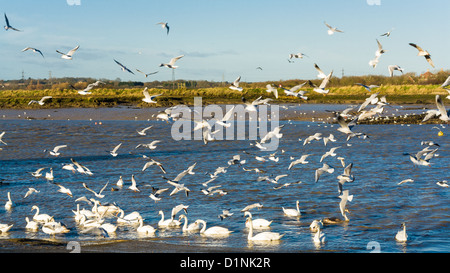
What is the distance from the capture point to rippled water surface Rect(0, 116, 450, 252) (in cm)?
1382

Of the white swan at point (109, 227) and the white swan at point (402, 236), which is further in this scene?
the white swan at point (109, 227)

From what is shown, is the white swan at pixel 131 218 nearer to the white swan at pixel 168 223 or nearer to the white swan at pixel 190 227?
the white swan at pixel 168 223

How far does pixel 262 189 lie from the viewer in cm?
1944

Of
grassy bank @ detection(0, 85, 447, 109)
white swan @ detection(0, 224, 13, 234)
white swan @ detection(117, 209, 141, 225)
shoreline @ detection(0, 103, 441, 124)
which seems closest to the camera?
white swan @ detection(0, 224, 13, 234)

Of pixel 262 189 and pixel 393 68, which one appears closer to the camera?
pixel 393 68

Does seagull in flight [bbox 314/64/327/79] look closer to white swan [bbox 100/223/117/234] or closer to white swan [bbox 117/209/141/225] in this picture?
white swan [bbox 117/209/141/225]

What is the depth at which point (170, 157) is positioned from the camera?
27.6 metres

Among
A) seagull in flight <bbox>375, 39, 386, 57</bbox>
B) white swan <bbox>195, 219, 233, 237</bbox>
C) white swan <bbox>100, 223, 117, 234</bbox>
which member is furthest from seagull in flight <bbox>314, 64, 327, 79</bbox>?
white swan <bbox>100, 223, 117, 234</bbox>

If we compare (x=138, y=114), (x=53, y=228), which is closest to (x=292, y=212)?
(x=53, y=228)

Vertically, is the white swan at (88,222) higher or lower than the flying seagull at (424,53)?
lower

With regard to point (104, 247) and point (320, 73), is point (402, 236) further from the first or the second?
point (104, 247)

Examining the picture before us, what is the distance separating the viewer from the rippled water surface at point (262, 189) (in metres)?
13.8

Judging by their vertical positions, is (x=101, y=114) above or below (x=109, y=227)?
above

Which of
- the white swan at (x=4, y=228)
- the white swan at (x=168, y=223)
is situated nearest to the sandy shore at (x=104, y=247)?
the white swan at (x=4, y=228)
